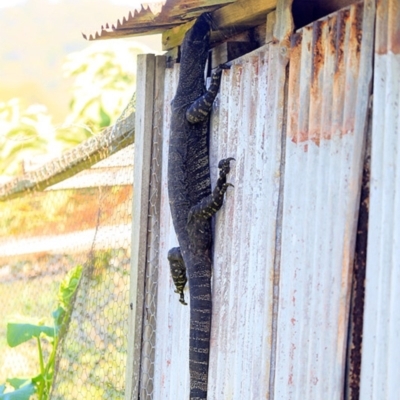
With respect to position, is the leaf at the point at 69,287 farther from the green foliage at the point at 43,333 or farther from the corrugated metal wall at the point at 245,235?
the corrugated metal wall at the point at 245,235

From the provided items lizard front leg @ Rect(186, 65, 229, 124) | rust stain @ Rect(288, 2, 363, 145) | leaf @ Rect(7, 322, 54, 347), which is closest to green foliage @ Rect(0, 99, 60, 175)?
leaf @ Rect(7, 322, 54, 347)

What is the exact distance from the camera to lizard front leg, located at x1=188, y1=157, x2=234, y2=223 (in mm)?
4035

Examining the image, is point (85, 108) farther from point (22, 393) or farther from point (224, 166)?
point (224, 166)

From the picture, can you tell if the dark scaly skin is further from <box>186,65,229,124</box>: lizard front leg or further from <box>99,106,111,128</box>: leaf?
<box>99,106,111,128</box>: leaf

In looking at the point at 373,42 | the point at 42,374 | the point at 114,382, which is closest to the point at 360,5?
the point at 373,42

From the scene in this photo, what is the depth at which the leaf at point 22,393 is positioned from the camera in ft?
19.7

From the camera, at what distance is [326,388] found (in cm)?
296

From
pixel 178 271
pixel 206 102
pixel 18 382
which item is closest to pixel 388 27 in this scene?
pixel 206 102

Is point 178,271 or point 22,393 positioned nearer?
point 178,271

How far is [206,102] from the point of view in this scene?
14.3ft

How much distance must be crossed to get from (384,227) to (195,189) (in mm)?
1936

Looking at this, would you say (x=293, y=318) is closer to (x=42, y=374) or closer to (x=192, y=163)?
(x=192, y=163)

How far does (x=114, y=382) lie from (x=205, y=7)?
290 centimetres

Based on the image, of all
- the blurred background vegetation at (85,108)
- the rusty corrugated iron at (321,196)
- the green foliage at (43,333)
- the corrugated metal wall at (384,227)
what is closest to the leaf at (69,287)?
the green foliage at (43,333)
